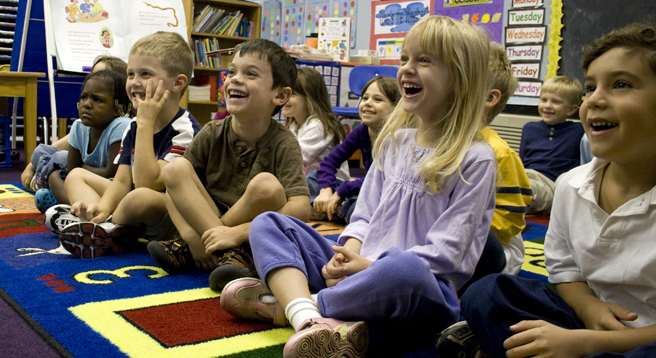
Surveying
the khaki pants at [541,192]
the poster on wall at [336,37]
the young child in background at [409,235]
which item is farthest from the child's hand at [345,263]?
the poster on wall at [336,37]

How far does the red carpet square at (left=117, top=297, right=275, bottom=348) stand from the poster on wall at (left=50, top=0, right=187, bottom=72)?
8.64 ft

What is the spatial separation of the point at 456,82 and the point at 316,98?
5.07 ft

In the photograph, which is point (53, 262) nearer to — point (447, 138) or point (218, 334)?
point (218, 334)

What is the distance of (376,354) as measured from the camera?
0.94 m

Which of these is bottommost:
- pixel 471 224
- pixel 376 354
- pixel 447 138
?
pixel 376 354

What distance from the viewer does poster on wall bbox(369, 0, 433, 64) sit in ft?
14.3

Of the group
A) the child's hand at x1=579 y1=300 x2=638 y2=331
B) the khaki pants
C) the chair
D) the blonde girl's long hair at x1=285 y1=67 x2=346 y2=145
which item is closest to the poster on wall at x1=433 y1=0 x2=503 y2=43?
the chair

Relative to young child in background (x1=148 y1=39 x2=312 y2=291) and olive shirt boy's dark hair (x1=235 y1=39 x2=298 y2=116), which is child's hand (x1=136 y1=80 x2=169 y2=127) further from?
olive shirt boy's dark hair (x1=235 y1=39 x2=298 y2=116)

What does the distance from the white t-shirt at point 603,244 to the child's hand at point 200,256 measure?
0.80 meters

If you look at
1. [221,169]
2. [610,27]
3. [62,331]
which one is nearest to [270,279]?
[62,331]

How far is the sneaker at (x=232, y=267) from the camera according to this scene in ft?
3.94

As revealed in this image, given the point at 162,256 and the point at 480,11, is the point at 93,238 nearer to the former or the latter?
the point at 162,256

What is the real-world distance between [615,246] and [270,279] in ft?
1.89

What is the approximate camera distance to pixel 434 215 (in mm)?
1031
